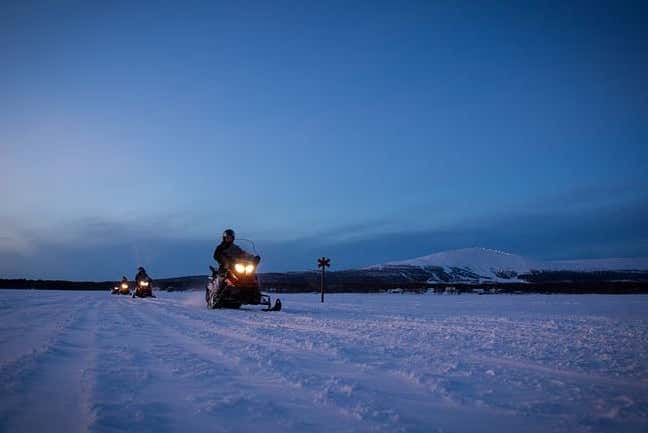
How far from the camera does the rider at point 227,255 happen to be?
16.4 metres

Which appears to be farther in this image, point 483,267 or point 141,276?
point 483,267

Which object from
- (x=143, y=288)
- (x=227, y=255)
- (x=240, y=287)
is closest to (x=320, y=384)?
(x=240, y=287)

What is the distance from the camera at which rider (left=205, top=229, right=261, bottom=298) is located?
16438 mm

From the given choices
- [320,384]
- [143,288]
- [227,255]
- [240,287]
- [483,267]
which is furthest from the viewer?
[483,267]

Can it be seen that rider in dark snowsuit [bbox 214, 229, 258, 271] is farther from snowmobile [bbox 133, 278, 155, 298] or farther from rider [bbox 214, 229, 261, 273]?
snowmobile [bbox 133, 278, 155, 298]

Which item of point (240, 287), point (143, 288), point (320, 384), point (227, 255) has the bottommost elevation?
point (143, 288)

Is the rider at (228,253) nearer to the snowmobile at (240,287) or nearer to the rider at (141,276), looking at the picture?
the snowmobile at (240,287)

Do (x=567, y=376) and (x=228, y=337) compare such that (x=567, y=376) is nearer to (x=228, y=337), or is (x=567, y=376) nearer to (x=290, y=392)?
(x=290, y=392)

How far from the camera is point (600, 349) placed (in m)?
6.53

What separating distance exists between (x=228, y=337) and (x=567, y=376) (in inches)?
224

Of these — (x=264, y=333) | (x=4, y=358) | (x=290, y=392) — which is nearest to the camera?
(x=290, y=392)

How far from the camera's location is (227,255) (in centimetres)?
1666

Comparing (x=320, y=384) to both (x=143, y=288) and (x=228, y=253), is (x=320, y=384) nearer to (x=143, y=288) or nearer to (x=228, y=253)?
(x=228, y=253)

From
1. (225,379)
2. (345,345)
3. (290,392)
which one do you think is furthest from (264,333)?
(290,392)
